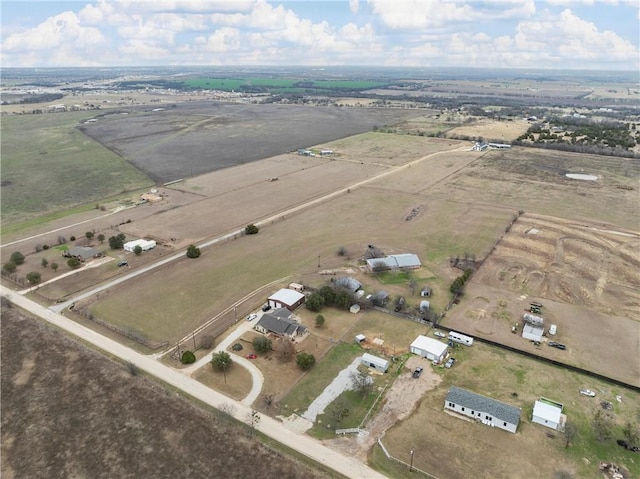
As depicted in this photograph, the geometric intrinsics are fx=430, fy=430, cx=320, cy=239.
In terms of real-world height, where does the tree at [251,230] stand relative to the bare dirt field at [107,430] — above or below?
above

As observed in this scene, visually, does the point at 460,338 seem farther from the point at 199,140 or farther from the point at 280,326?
the point at 199,140

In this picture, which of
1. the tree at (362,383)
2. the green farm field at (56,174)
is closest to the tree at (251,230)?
the tree at (362,383)

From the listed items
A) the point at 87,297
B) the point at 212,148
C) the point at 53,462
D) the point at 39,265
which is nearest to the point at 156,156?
the point at 212,148

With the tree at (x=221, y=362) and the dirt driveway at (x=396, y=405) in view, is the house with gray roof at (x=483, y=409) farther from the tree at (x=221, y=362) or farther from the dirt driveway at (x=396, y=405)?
the tree at (x=221, y=362)

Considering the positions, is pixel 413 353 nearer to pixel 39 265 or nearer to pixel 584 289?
pixel 584 289

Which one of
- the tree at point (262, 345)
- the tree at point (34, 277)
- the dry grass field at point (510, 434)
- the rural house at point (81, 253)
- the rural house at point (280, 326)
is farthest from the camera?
the rural house at point (81, 253)

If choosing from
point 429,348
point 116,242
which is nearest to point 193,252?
point 116,242
